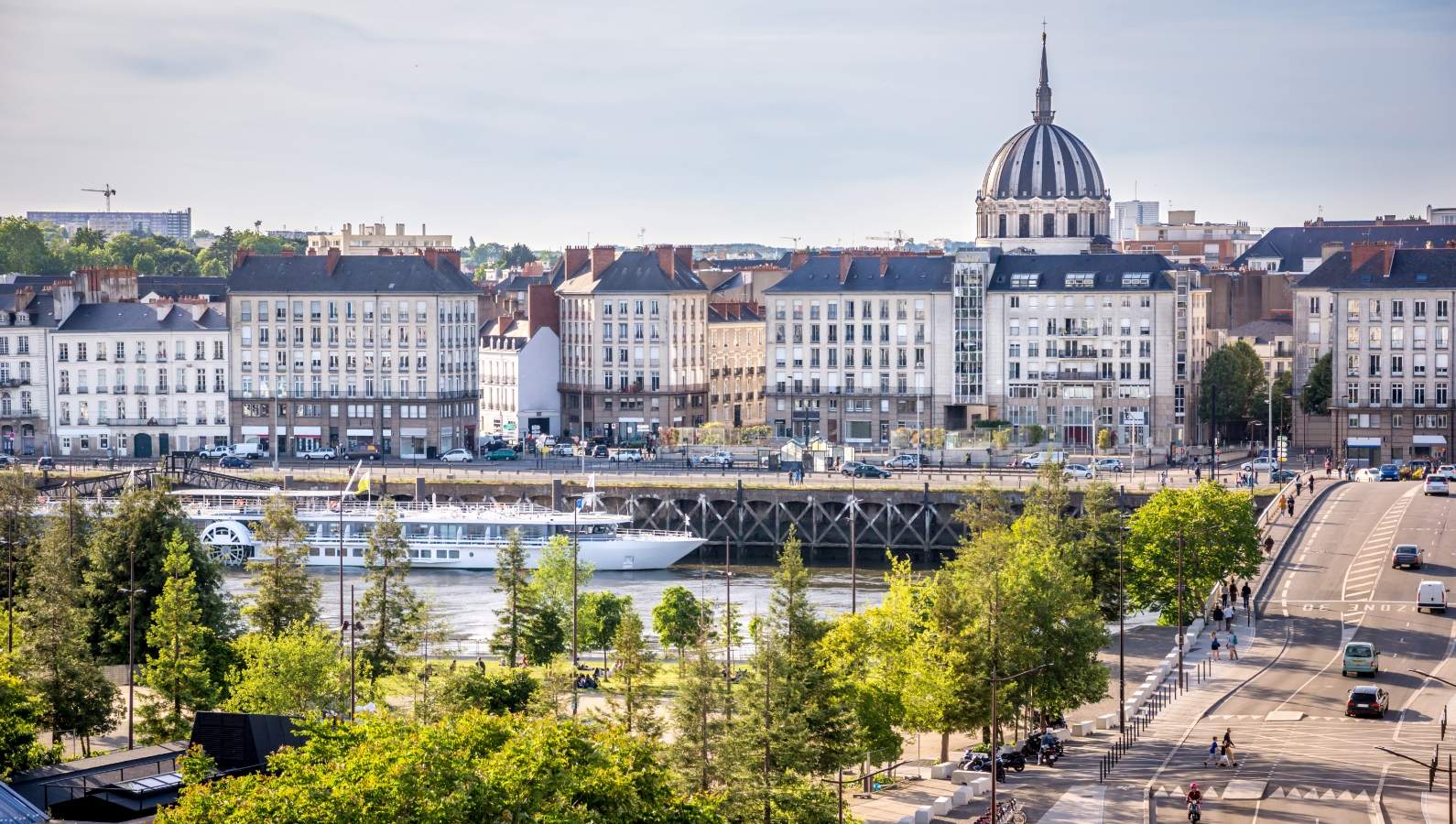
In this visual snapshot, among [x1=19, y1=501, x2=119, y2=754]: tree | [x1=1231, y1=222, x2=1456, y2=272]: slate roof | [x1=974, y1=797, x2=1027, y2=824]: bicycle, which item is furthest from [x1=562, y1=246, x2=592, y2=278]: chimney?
[x1=974, y1=797, x2=1027, y2=824]: bicycle

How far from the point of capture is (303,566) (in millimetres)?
72625

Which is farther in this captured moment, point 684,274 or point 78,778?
point 684,274

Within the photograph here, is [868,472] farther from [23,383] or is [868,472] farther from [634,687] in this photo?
[634,687]

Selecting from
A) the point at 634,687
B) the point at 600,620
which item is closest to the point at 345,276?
the point at 600,620

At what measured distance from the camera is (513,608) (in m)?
71.8

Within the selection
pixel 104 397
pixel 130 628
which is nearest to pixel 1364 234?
pixel 104 397

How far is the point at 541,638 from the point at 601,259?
72496 mm

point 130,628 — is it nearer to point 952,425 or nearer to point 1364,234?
point 952,425

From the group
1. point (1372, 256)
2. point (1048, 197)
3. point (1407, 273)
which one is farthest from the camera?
point (1048, 197)

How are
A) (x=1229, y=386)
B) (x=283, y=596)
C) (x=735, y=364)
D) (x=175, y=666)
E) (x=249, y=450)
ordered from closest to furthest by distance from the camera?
(x=175, y=666)
(x=283, y=596)
(x=249, y=450)
(x=1229, y=386)
(x=735, y=364)

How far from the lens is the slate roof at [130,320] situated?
433 feet

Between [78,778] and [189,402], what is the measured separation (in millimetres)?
85700

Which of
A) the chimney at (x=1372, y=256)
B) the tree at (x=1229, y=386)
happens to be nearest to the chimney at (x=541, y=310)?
the tree at (x=1229, y=386)

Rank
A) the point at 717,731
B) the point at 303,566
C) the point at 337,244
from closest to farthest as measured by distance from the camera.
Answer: the point at 717,731
the point at 303,566
the point at 337,244
